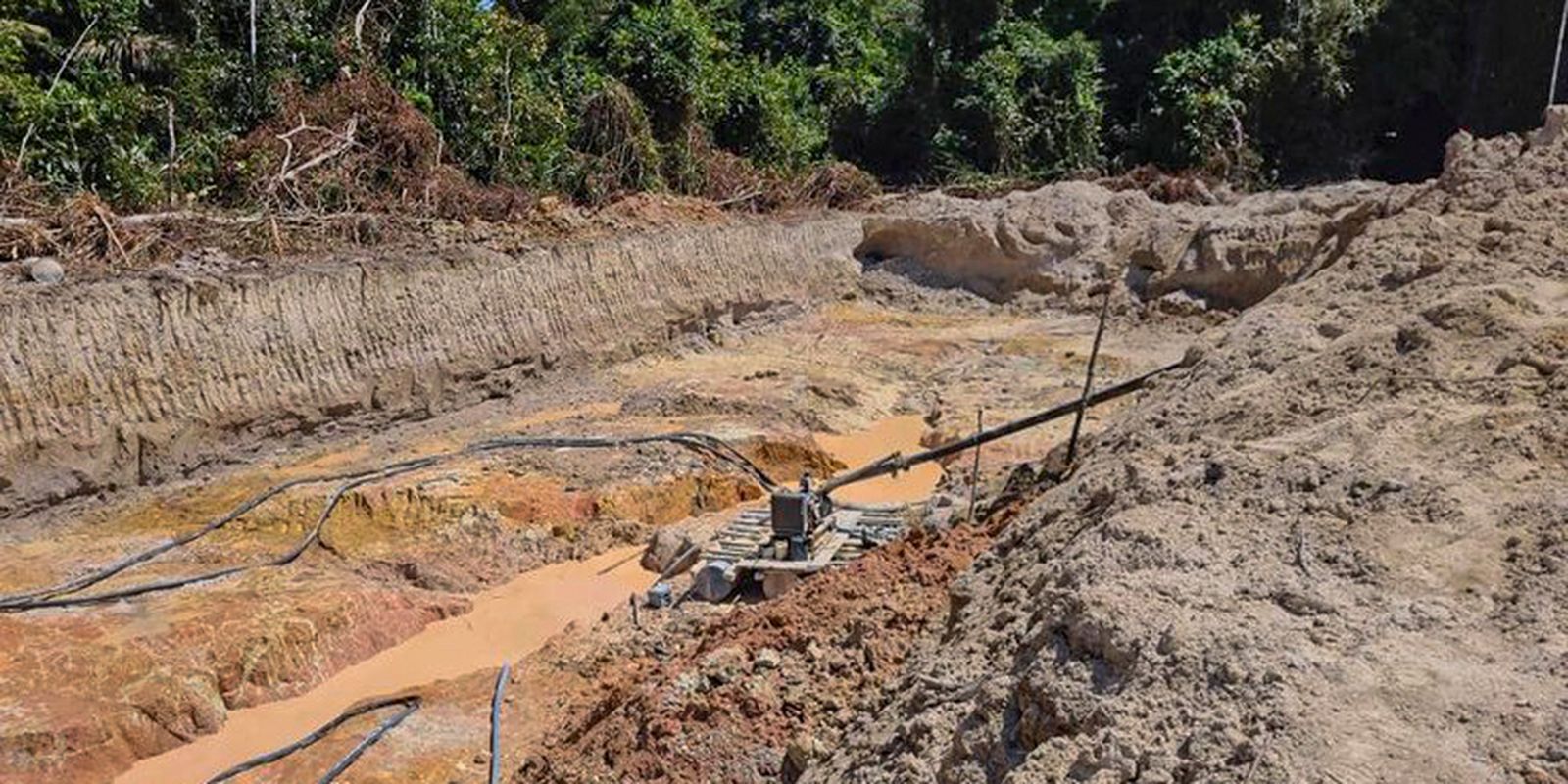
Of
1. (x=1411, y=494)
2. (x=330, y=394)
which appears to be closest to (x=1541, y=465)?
(x=1411, y=494)

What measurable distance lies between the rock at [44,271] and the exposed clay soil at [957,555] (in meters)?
0.51

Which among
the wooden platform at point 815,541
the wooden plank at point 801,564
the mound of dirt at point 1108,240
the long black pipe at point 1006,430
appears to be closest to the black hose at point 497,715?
the wooden platform at point 815,541

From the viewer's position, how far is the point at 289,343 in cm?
1169

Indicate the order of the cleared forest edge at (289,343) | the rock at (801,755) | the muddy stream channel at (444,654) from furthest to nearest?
the cleared forest edge at (289,343)
the muddy stream channel at (444,654)
the rock at (801,755)

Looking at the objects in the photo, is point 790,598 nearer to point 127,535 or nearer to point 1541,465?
point 1541,465

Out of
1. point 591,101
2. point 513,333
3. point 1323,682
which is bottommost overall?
point 513,333

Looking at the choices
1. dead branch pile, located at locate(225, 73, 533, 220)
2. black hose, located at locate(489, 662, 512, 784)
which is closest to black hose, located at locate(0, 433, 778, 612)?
black hose, located at locate(489, 662, 512, 784)

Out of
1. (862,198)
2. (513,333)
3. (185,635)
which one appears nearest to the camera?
(185,635)

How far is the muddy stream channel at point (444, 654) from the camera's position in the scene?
6871mm

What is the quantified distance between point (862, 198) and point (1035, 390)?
29.1 feet

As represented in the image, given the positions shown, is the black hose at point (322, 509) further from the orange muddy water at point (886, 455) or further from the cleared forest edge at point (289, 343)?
the cleared forest edge at point (289, 343)

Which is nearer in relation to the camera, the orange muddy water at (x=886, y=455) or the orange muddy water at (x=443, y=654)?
the orange muddy water at (x=443, y=654)

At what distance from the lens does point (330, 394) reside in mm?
12086

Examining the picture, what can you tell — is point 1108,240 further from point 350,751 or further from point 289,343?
point 350,751
